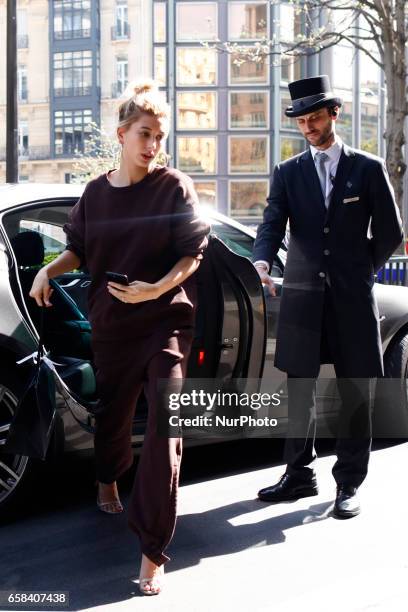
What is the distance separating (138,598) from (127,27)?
58898 millimetres

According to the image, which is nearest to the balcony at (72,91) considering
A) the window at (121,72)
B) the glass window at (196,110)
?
the window at (121,72)

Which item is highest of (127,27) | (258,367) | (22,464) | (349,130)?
(127,27)

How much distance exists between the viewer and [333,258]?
4473 mm

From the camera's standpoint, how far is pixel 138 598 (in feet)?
11.5

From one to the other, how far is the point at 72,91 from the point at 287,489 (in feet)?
190

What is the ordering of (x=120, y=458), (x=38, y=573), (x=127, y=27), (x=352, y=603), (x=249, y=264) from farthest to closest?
(x=127, y=27) → (x=249, y=264) → (x=120, y=458) → (x=38, y=573) → (x=352, y=603)

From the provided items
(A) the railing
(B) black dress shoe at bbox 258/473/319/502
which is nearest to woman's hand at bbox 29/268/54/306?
(B) black dress shoe at bbox 258/473/319/502

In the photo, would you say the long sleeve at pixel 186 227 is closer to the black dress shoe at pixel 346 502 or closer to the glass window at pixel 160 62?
the black dress shoe at pixel 346 502

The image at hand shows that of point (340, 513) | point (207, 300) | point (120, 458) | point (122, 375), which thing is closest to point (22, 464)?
A: point (120, 458)

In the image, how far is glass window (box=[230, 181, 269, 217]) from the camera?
187 feet

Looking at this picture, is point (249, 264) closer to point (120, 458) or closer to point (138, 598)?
point (120, 458)

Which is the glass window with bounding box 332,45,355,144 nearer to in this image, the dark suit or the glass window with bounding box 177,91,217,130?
the glass window with bounding box 177,91,217,130

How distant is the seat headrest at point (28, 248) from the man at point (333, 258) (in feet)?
3.47

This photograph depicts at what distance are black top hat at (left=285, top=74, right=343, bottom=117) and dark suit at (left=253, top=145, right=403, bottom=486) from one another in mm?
272
